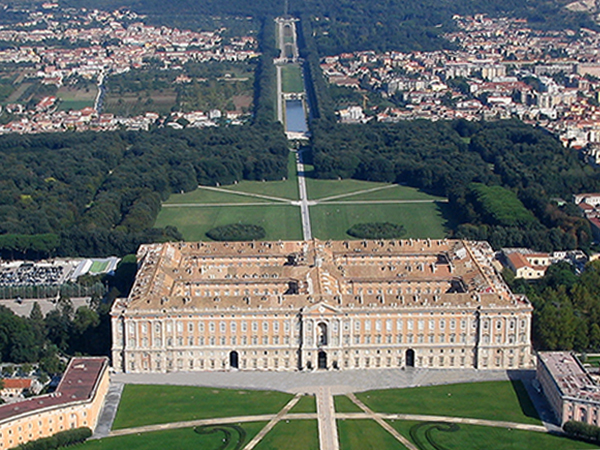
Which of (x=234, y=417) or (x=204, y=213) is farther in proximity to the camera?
(x=204, y=213)

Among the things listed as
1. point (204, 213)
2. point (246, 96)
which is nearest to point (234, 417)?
point (204, 213)

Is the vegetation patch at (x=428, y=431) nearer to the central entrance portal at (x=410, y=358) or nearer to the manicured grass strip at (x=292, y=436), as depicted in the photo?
the manicured grass strip at (x=292, y=436)

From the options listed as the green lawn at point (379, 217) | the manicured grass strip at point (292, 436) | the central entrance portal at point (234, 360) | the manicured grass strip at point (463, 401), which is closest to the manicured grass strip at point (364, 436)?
the manicured grass strip at point (292, 436)

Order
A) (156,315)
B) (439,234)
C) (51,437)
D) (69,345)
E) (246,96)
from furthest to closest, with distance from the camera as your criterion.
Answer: (246,96) → (439,234) → (69,345) → (156,315) → (51,437)

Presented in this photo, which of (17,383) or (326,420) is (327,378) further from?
(17,383)

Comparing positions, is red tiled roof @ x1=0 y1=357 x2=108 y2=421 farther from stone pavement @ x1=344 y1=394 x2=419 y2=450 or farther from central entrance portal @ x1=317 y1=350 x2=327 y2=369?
stone pavement @ x1=344 y1=394 x2=419 y2=450

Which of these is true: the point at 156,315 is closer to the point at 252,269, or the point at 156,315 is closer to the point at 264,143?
the point at 252,269
